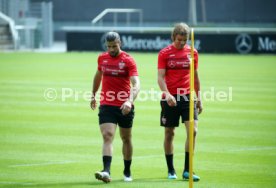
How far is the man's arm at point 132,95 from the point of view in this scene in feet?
35.0

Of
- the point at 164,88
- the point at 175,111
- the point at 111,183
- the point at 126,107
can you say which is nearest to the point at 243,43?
the point at 175,111

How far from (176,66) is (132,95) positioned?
959 millimetres

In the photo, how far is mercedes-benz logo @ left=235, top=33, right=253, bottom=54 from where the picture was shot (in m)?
41.2

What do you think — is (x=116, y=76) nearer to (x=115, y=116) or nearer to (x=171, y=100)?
(x=115, y=116)

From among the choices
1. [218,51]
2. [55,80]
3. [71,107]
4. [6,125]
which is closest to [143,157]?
[6,125]

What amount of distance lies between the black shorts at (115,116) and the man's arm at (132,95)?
0.94 ft

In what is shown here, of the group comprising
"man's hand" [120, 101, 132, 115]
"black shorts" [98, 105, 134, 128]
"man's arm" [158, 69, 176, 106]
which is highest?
"man's arm" [158, 69, 176, 106]

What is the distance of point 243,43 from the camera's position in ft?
136

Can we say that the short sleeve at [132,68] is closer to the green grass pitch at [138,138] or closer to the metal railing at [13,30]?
the green grass pitch at [138,138]

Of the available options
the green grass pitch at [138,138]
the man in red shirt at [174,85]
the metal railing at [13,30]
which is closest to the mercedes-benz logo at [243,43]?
the green grass pitch at [138,138]

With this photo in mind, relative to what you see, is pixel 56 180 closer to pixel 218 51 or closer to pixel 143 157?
pixel 143 157

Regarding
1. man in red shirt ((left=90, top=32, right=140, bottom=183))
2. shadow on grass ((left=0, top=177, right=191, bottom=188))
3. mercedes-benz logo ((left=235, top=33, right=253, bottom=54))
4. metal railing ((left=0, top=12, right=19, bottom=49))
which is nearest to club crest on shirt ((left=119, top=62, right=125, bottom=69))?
man in red shirt ((left=90, top=32, right=140, bottom=183))

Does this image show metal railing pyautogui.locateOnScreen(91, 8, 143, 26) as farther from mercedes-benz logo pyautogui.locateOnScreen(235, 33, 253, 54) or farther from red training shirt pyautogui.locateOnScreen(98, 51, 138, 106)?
red training shirt pyautogui.locateOnScreen(98, 51, 138, 106)

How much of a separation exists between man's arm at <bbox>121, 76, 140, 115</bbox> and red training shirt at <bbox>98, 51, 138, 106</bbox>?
11 cm
